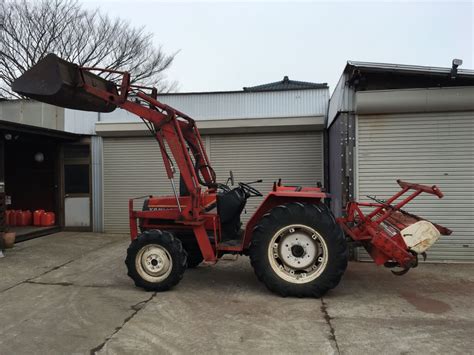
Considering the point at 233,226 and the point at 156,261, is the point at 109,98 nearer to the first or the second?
→ the point at 156,261

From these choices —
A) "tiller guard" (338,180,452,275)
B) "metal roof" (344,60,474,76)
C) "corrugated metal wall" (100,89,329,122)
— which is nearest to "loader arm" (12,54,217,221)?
"tiller guard" (338,180,452,275)

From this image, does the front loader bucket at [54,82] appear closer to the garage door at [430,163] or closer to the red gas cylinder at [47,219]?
the garage door at [430,163]

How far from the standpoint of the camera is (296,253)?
541cm

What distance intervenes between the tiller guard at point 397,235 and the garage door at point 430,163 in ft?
6.15

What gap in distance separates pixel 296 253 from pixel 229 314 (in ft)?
3.98

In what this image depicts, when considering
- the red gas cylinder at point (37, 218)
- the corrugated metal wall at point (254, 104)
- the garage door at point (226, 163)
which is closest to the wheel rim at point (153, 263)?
the garage door at point (226, 163)

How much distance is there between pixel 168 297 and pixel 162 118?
2.46 m

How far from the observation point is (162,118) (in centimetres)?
586

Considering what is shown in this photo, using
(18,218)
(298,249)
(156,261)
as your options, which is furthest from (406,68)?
(18,218)

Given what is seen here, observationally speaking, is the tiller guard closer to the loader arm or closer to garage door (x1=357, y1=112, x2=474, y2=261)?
garage door (x1=357, y1=112, x2=474, y2=261)

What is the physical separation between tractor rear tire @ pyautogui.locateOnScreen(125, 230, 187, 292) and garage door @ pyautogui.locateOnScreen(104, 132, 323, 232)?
4.90m

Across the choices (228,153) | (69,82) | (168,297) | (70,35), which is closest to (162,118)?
(69,82)

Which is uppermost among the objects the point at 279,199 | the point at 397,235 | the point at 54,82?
the point at 54,82

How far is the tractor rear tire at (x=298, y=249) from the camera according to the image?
5.27 meters
